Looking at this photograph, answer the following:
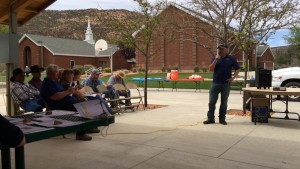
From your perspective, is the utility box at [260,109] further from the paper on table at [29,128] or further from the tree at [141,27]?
the paper on table at [29,128]

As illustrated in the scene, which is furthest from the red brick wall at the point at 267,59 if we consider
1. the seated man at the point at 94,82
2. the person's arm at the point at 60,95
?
the person's arm at the point at 60,95

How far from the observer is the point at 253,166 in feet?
15.8

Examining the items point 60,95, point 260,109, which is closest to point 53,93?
point 60,95

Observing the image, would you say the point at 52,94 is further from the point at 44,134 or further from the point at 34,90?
the point at 44,134

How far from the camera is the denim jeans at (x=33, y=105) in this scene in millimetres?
6815

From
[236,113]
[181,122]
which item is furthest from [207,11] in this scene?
[181,122]

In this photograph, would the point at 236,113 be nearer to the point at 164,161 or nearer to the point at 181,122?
the point at 181,122

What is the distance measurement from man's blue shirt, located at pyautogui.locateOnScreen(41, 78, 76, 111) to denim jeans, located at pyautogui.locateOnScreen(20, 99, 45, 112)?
3.17 ft

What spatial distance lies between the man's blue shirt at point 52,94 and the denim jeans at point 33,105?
3.17 feet

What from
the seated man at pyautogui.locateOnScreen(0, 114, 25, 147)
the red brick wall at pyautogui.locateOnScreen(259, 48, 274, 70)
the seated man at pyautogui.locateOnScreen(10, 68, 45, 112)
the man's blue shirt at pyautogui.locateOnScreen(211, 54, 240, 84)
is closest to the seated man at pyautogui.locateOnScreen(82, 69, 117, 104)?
the seated man at pyautogui.locateOnScreen(10, 68, 45, 112)

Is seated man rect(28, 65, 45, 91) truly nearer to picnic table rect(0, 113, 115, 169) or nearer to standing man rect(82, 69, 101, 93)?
standing man rect(82, 69, 101, 93)

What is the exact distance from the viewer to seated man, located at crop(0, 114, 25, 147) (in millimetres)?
2445

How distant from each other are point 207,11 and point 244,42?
243 cm

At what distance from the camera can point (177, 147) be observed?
584cm
